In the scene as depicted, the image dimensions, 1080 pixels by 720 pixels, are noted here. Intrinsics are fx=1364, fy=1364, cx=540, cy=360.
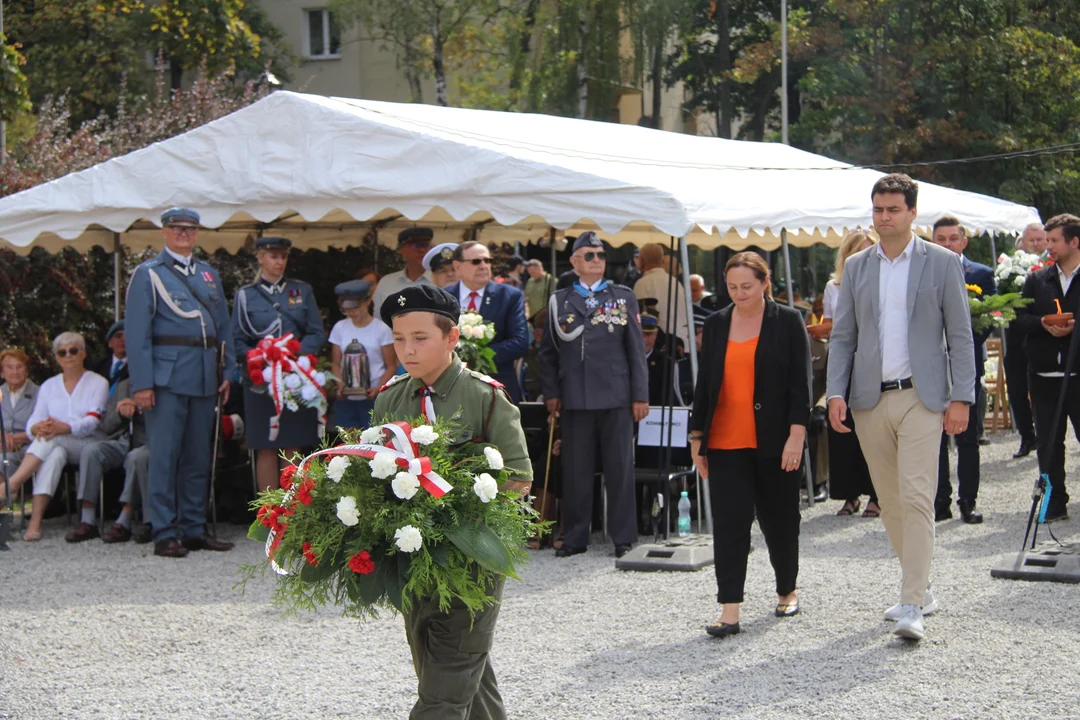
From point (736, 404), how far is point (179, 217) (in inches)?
171

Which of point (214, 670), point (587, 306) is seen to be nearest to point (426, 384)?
point (214, 670)

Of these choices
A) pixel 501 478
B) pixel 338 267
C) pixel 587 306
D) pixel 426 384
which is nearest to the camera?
pixel 501 478

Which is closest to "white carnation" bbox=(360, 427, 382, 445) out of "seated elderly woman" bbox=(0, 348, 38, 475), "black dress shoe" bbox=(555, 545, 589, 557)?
"black dress shoe" bbox=(555, 545, 589, 557)

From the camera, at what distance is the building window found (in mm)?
37531

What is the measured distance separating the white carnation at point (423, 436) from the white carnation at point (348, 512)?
23 centimetres

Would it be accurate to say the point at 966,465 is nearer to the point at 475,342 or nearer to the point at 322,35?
the point at 475,342

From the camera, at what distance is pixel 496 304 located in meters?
8.91

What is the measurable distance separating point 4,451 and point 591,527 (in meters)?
4.11

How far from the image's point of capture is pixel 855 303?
621 cm

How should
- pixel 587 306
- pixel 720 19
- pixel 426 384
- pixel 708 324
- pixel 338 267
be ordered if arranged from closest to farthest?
pixel 426 384 < pixel 708 324 < pixel 587 306 < pixel 338 267 < pixel 720 19

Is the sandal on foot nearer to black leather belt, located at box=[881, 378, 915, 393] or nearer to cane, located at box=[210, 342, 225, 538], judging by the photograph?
black leather belt, located at box=[881, 378, 915, 393]

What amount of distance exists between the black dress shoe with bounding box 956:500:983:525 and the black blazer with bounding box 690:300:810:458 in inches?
137

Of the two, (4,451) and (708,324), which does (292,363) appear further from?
(708,324)

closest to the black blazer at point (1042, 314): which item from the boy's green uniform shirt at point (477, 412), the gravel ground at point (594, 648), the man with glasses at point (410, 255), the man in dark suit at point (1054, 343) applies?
the man in dark suit at point (1054, 343)
